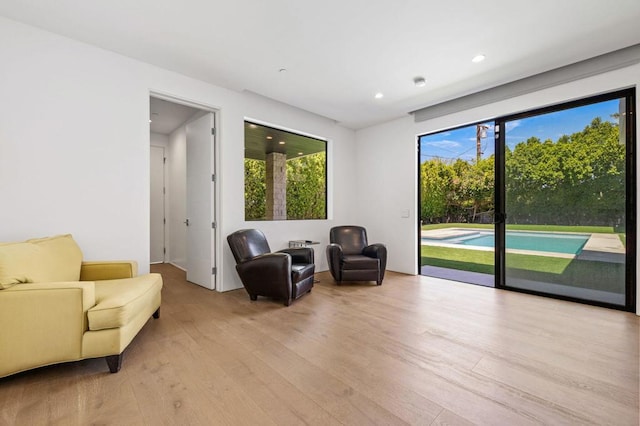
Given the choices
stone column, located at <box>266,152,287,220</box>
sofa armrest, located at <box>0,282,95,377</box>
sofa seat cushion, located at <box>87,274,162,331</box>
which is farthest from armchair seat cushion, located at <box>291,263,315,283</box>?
sofa armrest, located at <box>0,282,95,377</box>

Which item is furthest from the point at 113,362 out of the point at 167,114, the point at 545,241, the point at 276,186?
the point at 545,241

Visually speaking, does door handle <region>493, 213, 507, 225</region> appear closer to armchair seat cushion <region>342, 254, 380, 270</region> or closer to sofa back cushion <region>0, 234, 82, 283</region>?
armchair seat cushion <region>342, 254, 380, 270</region>

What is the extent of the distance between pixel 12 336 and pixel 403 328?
2.83 m

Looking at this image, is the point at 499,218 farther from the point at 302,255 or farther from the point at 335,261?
the point at 302,255

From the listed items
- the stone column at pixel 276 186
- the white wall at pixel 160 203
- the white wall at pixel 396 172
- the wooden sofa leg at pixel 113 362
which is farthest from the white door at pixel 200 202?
the white wall at pixel 396 172

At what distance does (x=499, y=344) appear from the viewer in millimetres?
2258

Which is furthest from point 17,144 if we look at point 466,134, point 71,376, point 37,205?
point 466,134

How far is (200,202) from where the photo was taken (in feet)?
13.2

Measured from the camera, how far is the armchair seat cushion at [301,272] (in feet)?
10.7

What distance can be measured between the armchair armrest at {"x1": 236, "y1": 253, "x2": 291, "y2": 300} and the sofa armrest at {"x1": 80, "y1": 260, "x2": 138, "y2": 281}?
112 centimetres

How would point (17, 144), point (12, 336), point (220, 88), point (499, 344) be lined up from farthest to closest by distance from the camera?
point (220, 88), point (17, 144), point (499, 344), point (12, 336)

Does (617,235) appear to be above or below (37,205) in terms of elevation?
below

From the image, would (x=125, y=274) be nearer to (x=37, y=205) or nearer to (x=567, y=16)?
(x=37, y=205)

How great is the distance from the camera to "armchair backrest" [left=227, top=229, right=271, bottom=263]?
133 inches
